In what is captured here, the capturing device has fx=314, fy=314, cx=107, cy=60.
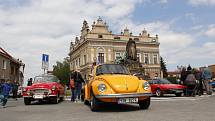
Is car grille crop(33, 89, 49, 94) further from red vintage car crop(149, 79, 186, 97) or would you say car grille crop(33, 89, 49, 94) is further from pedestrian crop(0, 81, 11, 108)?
red vintage car crop(149, 79, 186, 97)

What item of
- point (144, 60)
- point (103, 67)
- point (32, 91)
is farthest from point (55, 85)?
point (144, 60)

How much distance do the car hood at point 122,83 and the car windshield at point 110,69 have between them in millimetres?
955

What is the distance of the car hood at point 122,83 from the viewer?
9.89 m

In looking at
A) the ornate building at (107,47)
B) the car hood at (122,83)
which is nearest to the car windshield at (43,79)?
the car hood at (122,83)

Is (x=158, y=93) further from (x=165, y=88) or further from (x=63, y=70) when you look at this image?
(x=63, y=70)

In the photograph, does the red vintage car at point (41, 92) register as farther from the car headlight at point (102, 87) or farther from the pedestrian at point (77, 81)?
the car headlight at point (102, 87)

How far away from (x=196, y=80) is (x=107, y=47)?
2384 inches

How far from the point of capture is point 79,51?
288 feet

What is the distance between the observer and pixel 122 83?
33.0 ft

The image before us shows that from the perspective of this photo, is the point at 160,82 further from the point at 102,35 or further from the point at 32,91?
the point at 102,35

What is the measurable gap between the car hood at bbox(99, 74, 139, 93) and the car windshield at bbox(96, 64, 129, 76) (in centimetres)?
95

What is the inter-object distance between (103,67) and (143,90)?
227cm

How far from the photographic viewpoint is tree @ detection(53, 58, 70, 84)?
94188 millimetres

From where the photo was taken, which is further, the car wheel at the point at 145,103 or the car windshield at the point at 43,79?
the car windshield at the point at 43,79
